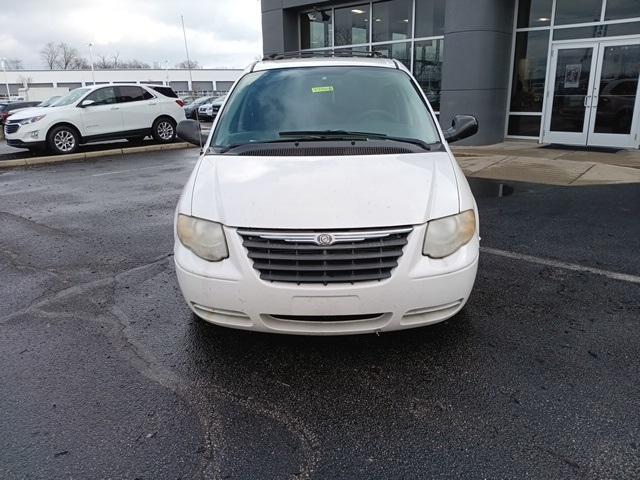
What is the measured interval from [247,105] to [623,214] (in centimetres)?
518

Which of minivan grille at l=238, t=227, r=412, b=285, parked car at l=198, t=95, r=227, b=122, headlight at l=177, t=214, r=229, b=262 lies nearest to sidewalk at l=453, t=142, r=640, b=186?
minivan grille at l=238, t=227, r=412, b=285

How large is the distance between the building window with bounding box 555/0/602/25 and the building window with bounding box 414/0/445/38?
3071mm

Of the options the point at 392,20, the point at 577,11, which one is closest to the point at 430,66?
the point at 392,20

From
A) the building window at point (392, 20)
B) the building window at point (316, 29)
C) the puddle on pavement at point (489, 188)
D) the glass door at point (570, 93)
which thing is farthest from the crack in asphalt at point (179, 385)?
the building window at point (316, 29)

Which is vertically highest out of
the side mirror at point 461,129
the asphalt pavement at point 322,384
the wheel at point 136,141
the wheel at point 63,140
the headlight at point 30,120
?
the side mirror at point 461,129

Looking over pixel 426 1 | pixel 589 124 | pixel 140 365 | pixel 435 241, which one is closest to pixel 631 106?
pixel 589 124

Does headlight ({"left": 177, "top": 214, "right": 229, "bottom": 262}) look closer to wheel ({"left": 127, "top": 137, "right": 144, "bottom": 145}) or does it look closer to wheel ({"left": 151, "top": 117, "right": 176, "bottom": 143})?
wheel ({"left": 151, "top": 117, "right": 176, "bottom": 143})

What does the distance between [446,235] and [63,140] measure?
44.6ft

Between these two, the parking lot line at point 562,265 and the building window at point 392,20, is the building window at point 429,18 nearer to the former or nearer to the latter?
the building window at point 392,20

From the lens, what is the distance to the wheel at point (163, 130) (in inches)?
619

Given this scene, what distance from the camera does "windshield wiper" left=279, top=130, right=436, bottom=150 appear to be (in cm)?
377

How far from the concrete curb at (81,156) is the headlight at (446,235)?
12.6 m

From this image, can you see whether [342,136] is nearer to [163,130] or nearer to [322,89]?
[322,89]

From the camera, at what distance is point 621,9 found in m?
11.6
